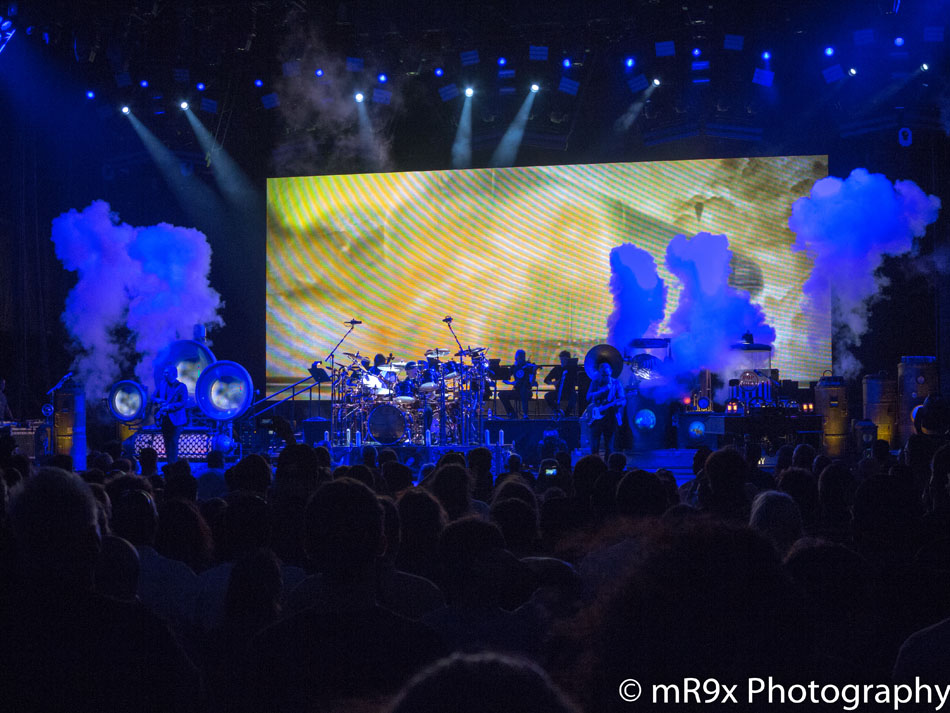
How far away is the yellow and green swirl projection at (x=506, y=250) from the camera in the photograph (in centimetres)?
1602

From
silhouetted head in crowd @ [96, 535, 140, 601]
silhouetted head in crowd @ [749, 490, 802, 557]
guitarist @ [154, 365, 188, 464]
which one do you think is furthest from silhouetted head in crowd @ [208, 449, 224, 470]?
silhouetted head in crowd @ [749, 490, 802, 557]

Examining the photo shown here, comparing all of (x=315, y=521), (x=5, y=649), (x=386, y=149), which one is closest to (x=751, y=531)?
(x=315, y=521)

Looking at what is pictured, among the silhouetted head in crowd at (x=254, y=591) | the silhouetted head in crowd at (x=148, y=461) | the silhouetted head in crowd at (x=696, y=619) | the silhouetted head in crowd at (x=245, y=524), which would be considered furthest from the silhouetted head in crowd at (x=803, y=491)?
the silhouetted head in crowd at (x=148, y=461)

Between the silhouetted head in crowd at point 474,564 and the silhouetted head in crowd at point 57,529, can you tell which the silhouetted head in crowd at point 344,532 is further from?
the silhouetted head in crowd at point 57,529

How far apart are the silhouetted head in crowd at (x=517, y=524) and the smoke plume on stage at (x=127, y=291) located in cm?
1463

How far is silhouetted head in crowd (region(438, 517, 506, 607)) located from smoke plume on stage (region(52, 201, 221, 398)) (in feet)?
50.8

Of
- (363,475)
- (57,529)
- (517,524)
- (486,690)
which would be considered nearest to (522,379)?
(363,475)

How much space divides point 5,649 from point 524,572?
1.42m

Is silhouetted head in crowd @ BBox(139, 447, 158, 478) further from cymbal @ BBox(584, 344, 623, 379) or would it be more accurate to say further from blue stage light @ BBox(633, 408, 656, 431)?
blue stage light @ BBox(633, 408, 656, 431)

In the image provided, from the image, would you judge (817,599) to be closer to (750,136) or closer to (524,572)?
(524,572)

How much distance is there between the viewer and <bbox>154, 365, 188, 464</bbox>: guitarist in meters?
12.2

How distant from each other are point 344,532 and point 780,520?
1848 millimetres

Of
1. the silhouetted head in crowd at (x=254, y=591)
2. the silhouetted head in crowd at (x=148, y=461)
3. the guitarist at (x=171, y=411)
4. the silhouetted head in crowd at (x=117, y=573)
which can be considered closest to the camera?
the silhouetted head in crowd at (x=254, y=591)

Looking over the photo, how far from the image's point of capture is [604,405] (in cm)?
1200
